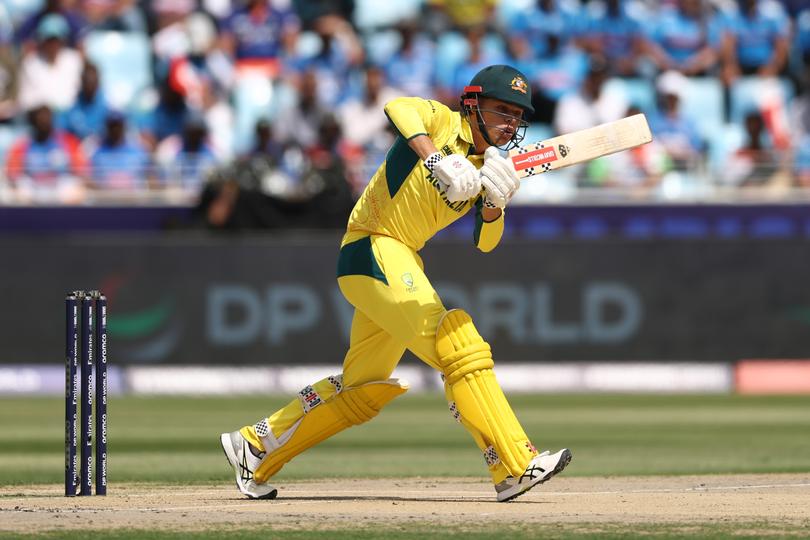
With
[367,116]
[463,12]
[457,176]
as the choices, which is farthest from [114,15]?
[457,176]

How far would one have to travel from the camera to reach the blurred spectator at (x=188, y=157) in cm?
1516

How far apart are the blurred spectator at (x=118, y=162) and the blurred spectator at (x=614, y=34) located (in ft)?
16.4

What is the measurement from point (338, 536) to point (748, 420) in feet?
25.1

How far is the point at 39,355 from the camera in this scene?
14.7 m

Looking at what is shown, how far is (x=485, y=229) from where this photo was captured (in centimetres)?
661

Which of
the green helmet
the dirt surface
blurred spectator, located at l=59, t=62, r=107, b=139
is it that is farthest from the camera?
blurred spectator, located at l=59, t=62, r=107, b=139

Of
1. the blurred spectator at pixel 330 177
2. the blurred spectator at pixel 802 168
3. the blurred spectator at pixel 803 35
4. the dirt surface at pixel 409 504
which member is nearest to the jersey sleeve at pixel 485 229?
the dirt surface at pixel 409 504

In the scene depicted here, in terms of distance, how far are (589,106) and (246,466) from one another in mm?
9786

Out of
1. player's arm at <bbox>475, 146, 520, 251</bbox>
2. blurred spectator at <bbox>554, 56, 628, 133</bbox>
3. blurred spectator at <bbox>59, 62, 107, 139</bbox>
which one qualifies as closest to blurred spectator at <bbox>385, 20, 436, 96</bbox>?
blurred spectator at <bbox>554, 56, 628, 133</bbox>

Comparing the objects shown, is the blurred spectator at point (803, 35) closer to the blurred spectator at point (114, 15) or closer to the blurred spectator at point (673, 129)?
the blurred spectator at point (673, 129)

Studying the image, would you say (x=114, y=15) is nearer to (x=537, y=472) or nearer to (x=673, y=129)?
(x=673, y=129)

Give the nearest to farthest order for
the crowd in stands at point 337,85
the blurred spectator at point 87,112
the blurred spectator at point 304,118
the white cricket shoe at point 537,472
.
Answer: the white cricket shoe at point 537,472 → the crowd in stands at point 337,85 → the blurred spectator at point 304,118 → the blurred spectator at point 87,112

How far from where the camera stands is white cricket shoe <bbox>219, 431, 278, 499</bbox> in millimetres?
6773

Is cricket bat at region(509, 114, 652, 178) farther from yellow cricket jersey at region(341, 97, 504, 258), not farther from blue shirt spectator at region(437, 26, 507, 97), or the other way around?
blue shirt spectator at region(437, 26, 507, 97)
